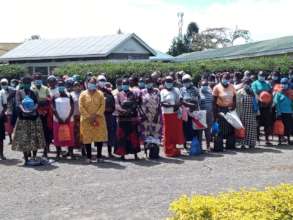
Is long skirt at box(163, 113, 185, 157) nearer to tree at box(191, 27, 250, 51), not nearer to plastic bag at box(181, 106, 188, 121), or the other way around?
plastic bag at box(181, 106, 188, 121)

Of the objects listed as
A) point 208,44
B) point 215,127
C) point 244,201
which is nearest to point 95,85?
point 215,127

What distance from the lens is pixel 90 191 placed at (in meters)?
8.36

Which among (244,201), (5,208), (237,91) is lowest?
(5,208)

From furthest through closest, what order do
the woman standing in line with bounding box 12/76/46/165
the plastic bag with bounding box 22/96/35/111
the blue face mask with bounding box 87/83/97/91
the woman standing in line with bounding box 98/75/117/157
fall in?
the woman standing in line with bounding box 98/75/117/157 → the blue face mask with bounding box 87/83/97/91 → the woman standing in line with bounding box 12/76/46/165 → the plastic bag with bounding box 22/96/35/111

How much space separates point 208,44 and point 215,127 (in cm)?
5834

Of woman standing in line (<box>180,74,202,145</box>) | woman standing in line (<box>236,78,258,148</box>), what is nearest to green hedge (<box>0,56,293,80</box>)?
woman standing in line (<box>236,78,258,148</box>)

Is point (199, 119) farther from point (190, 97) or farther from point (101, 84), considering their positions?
point (101, 84)

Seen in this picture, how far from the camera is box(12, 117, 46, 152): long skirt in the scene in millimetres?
10711

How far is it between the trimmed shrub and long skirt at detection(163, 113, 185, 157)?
266 inches

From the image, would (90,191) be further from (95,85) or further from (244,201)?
(244,201)

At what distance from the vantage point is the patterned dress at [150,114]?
11602mm

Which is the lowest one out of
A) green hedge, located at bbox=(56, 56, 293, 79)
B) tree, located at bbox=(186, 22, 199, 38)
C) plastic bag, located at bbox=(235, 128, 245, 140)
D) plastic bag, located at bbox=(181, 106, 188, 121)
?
plastic bag, located at bbox=(235, 128, 245, 140)

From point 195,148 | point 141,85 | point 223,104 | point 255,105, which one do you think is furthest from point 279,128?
point 141,85

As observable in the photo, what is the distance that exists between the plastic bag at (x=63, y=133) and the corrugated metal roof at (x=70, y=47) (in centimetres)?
2320
